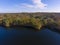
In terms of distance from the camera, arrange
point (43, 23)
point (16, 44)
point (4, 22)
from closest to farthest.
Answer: point (16, 44)
point (43, 23)
point (4, 22)

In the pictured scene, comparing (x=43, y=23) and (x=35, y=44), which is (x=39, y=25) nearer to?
(x=43, y=23)

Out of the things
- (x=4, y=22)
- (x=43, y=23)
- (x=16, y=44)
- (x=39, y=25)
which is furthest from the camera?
(x=4, y=22)

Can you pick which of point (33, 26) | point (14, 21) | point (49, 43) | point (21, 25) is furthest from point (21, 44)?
point (14, 21)

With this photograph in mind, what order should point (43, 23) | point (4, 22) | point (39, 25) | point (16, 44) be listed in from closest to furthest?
point (16, 44), point (39, 25), point (43, 23), point (4, 22)

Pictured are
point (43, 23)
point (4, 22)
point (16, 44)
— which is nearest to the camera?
point (16, 44)

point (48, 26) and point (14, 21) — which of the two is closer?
point (48, 26)

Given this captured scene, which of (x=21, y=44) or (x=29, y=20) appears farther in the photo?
(x=29, y=20)

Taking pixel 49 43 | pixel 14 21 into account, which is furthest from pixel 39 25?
pixel 49 43

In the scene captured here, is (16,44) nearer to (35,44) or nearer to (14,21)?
(35,44)
